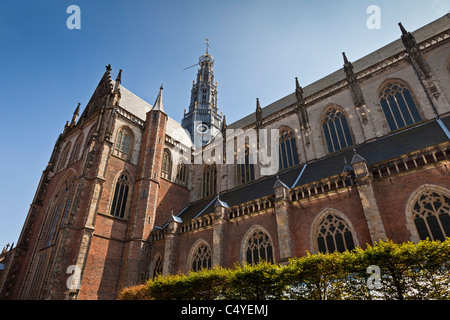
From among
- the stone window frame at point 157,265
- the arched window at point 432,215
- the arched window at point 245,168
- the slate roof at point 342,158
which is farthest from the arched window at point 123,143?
the arched window at point 432,215

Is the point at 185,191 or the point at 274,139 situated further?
the point at 185,191

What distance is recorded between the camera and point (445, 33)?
19.3m

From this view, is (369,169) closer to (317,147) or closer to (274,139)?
(317,147)

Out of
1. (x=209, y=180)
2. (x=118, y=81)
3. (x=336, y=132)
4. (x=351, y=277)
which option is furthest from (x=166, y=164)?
(x=351, y=277)

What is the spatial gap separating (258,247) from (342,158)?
8.72m

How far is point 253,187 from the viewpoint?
22969 mm

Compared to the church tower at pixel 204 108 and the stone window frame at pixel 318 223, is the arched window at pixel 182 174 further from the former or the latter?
the stone window frame at pixel 318 223

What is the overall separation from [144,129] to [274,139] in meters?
13.2

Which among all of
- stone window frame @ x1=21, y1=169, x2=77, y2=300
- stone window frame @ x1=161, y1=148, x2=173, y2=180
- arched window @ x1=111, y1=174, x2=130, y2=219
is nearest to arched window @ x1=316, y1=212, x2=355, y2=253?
arched window @ x1=111, y1=174, x2=130, y2=219

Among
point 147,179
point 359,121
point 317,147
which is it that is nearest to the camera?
point 359,121

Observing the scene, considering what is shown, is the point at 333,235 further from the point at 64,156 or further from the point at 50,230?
the point at 64,156

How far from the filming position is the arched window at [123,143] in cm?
2491

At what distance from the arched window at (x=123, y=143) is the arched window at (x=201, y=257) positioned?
11.7m
